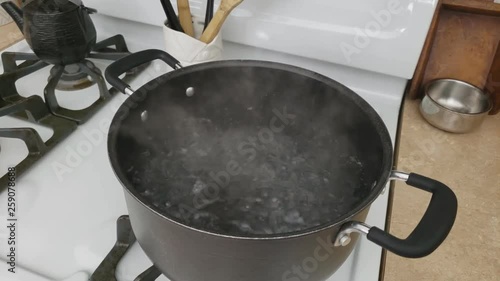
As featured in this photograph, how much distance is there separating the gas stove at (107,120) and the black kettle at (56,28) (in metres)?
0.04

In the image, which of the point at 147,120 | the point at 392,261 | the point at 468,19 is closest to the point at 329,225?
the point at 392,261

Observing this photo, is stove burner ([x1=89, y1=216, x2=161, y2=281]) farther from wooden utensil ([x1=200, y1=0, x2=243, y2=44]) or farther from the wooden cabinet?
the wooden cabinet

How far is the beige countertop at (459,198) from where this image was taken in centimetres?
55

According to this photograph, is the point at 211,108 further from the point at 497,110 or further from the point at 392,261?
the point at 497,110

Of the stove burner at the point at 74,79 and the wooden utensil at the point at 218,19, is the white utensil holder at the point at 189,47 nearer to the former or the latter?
the wooden utensil at the point at 218,19

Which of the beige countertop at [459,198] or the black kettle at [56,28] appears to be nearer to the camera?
the beige countertop at [459,198]

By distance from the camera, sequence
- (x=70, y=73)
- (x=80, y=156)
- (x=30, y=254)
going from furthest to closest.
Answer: (x=70, y=73) < (x=80, y=156) < (x=30, y=254)

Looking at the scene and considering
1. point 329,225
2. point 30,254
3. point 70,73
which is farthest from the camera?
point 70,73

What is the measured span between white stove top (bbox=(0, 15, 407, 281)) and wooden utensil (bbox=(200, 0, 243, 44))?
0.40ft

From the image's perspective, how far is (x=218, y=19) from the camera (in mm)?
713

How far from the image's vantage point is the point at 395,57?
27.9 inches

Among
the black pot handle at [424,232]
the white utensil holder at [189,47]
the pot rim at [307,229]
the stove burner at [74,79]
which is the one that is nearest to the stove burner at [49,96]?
the stove burner at [74,79]

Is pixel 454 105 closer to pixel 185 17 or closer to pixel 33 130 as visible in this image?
pixel 185 17

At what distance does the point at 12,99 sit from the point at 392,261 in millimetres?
695
